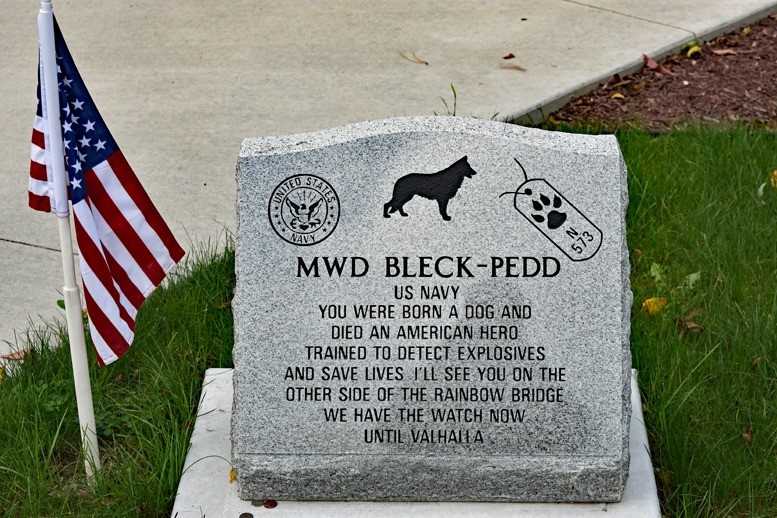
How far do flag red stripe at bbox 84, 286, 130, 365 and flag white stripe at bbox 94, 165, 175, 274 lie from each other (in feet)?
0.51

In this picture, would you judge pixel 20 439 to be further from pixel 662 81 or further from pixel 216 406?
pixel 662 81

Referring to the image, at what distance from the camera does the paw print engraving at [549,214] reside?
11.0ft

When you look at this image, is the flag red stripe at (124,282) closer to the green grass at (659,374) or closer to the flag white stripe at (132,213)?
the flag white stripe at (132,213)

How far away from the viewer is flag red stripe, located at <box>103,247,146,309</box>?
3545 mm

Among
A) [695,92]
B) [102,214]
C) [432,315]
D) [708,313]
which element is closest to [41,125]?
[102,214]

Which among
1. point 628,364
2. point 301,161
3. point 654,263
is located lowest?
point 654,263

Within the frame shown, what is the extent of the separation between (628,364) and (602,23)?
442 cm

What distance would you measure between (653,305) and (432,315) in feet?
4.54

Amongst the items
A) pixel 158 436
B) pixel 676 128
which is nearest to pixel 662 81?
pixel 676 128

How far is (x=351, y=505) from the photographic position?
11.4ft

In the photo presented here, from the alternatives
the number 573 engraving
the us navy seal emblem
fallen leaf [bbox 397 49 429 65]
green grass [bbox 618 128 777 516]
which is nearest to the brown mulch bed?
green grass [bbox 618 128 777 516]

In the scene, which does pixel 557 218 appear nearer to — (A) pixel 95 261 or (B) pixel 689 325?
(B) pixel 689 325

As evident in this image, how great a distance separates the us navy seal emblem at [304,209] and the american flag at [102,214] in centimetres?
45

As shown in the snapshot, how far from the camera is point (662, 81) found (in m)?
6.56
